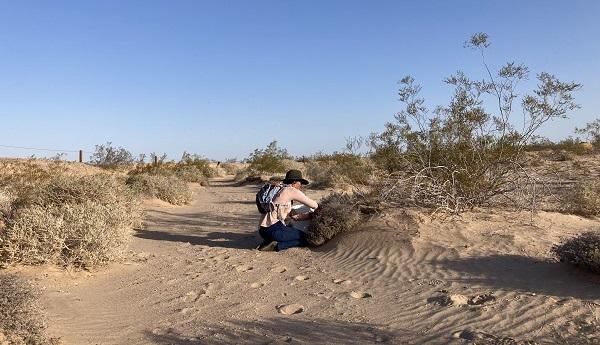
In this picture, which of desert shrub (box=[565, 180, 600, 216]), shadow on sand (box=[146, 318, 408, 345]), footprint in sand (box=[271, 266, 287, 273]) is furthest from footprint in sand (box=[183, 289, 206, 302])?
desert shrub (box=[565, 180, 600, 216])

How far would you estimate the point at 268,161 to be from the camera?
28844 millimetres

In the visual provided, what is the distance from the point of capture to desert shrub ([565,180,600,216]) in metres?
9.80

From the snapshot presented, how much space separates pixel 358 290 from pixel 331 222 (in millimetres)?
2483

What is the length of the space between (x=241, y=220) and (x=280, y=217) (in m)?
3.90

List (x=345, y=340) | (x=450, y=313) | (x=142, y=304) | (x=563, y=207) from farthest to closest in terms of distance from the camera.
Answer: (x=563, y=207) → (x=142, y=304) → (x=450, y=313) → (x=345, y=340)

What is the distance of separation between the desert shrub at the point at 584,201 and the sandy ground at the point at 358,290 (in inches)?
36.2

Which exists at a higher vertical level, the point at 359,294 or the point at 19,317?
the point at 19,317

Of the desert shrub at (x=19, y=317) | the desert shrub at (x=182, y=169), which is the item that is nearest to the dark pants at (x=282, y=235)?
the desert shrub at (x=19, y=317)

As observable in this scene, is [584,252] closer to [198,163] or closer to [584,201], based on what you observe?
[584,201]

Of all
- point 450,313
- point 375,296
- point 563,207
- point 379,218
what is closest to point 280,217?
point 379,218

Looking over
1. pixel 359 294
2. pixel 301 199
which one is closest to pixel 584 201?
pixel 301 199

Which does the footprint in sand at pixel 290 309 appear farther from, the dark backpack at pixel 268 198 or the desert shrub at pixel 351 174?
the desert shrub at pixel 351 174

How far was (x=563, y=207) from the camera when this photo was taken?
1010cm

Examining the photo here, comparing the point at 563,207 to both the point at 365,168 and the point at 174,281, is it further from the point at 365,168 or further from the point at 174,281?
the point at 174,281
